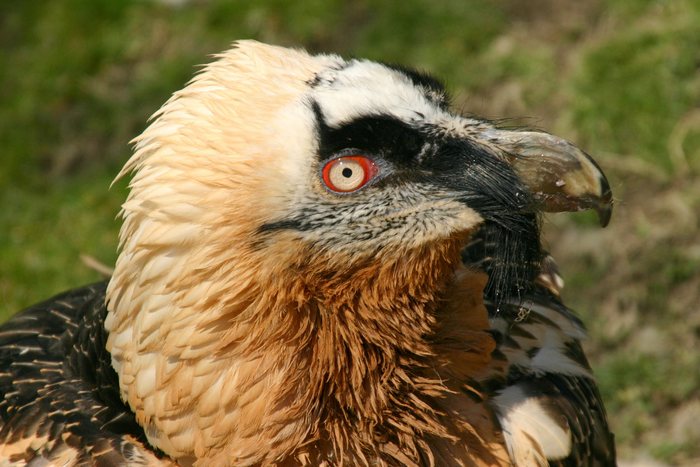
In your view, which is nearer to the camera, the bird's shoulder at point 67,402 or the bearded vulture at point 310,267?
the bearded vulture at point 310,267

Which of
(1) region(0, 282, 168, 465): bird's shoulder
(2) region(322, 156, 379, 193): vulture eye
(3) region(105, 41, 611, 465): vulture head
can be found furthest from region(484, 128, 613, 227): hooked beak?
(1) region(0, 282, 168, 465): bird's shoulder

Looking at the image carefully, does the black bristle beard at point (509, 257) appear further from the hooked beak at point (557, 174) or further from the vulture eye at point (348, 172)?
the vulture eye at point (348, 172)

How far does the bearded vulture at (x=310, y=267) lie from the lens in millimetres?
3639

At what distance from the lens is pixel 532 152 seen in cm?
370

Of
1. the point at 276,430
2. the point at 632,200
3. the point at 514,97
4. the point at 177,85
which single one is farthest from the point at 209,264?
the point at 177,85

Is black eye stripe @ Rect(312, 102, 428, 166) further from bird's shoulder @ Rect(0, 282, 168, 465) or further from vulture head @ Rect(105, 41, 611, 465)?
bird's shoulder @ Rect(0, 282, 168, 465)

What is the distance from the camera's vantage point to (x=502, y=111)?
793 centimetres

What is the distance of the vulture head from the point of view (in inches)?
143

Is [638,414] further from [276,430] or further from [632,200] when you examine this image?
[276,430]

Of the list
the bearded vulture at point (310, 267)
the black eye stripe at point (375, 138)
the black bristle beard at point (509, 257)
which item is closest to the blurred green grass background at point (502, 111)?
the black bristle beard at point (509, 257)

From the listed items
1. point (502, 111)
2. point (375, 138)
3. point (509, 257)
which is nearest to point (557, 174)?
point (509, 257)

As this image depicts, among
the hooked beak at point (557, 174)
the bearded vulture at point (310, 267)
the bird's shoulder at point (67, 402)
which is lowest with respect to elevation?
the bird's shoulder at point (67, 402)

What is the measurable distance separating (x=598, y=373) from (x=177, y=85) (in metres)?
4.44

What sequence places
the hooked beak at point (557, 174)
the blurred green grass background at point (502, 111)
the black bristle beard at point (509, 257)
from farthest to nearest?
the blurred green grass background at point (502, 111)
the black bristle beard at point (509, 257)
the hooked beak at point (557, 174)
